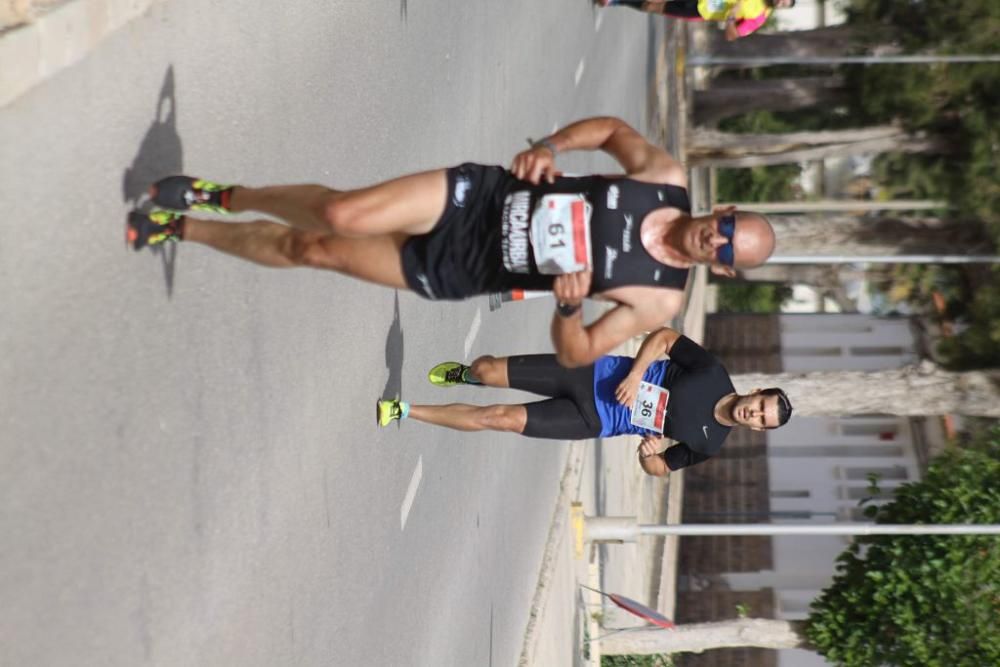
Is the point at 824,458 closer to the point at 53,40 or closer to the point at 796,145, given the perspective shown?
the point at 796,145

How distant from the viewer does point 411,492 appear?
8.60m

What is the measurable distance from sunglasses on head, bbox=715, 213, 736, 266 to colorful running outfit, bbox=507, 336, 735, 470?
8.07 ft

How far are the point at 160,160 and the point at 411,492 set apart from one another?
364 cm

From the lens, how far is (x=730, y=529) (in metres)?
12.0

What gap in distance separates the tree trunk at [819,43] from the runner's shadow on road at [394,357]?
1564cm

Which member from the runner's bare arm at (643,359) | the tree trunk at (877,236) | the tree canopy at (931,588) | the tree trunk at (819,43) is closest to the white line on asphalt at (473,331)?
the runner's bare arm at (643,359)

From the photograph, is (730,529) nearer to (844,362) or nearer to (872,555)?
(872,555)

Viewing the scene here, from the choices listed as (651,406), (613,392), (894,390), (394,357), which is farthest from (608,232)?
(894,390)

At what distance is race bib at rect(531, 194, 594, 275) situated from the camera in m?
→ 5.49

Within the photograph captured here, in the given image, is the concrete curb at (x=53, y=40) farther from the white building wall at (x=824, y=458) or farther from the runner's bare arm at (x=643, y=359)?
the white building wall at (x=824, y=458)

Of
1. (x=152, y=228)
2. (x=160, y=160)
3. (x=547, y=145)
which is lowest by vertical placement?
(x=152, y=228)

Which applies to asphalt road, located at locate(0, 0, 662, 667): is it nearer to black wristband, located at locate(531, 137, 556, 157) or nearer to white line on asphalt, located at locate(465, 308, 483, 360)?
white line on asphalt, located at locate(465, 308, 483, 360)

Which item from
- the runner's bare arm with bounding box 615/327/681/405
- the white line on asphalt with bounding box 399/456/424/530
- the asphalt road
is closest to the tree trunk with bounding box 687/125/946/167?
the asphalt road

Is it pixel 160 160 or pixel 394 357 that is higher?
pixel 160 160
